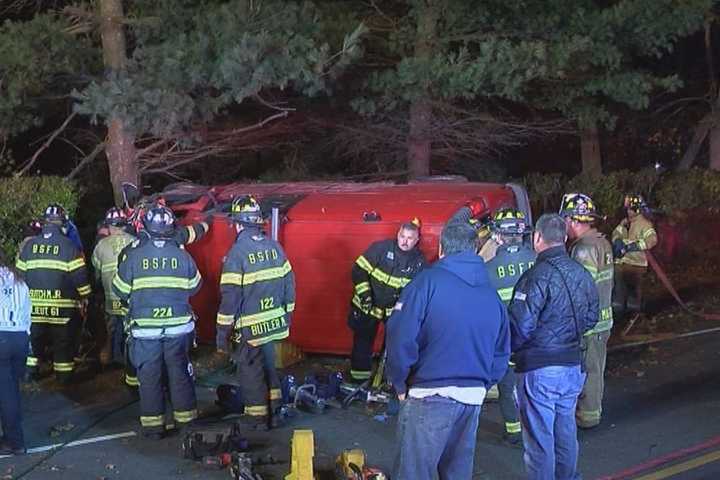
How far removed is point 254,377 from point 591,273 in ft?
9.13

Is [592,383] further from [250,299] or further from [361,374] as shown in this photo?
[250,299]

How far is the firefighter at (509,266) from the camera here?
7418 mm

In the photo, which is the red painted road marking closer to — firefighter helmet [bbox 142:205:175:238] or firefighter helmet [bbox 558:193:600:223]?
firefighter helmet [bbox 558:193:600:223]

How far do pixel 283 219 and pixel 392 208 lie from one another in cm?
116

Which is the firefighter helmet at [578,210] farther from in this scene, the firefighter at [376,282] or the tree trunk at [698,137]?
the tree trunk at [698,137]

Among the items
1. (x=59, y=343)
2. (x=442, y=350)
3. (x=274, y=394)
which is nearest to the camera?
(x=442, y=350)

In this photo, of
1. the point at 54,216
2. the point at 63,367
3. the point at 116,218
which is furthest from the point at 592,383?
the point at 54,216

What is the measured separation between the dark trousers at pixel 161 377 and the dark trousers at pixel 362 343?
1.90 m

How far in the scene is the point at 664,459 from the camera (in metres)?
7.23

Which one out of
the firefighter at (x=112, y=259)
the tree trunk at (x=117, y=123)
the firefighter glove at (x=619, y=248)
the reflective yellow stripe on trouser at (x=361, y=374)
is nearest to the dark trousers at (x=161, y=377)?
the firefighter at (x=112, y=259)

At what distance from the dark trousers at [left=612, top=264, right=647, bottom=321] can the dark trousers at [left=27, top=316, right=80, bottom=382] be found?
640 centimetres

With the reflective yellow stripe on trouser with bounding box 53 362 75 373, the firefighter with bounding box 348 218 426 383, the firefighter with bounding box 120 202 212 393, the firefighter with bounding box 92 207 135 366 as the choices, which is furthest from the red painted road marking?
the reflective yellow stripe on trouser with bounding box 53 362 75 373

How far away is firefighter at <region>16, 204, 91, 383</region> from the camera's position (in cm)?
945

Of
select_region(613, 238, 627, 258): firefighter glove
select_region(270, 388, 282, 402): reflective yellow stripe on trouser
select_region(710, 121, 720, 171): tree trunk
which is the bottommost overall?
select_region(270, 388, 282, 402): reflective yellow stripe on trouser
